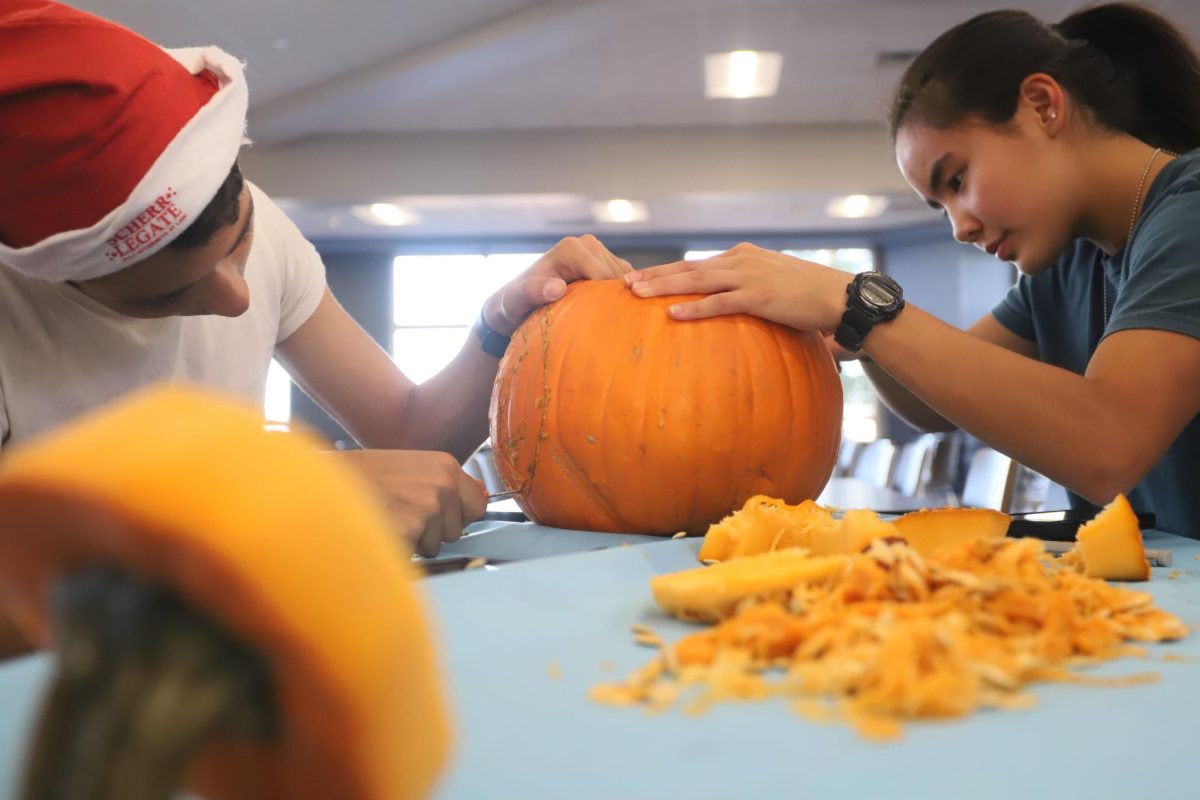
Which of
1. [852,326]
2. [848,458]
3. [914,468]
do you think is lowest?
[848,458]

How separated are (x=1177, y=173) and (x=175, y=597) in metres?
1.17

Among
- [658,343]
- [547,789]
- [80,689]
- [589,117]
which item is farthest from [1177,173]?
[589,117]

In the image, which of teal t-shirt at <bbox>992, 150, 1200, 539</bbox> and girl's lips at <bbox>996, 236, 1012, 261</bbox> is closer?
teal t-shirt at <bbox>992, 150, 1200, 539</bbox>

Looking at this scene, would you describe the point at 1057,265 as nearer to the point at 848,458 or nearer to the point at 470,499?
Answer: the point at 470,499

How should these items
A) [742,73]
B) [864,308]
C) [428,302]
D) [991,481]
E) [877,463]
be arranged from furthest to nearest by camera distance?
[428,302], [742,73], [877,463], [991,481], [864,308]

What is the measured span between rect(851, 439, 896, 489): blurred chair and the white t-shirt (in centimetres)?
348

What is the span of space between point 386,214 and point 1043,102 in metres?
6.53

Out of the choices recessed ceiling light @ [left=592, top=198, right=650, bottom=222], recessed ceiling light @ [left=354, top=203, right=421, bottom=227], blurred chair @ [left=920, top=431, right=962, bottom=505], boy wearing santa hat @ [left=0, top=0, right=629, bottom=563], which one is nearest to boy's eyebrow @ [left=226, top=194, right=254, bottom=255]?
boy wearing santa hat @ [left=0, top=0, right=629, bottom=563]

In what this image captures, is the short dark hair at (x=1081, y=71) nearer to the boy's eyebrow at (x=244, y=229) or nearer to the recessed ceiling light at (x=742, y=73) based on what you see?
the boy's eyebrow at (x=244, y=229)

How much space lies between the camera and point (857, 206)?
275 inches

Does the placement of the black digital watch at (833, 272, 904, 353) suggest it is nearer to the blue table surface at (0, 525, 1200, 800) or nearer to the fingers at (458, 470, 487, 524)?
the fingers at (458, 470, 487, 524)

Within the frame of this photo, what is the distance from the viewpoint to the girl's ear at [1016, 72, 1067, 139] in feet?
3.56

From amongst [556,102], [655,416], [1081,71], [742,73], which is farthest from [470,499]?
[556,102]

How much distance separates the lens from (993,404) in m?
0.86
